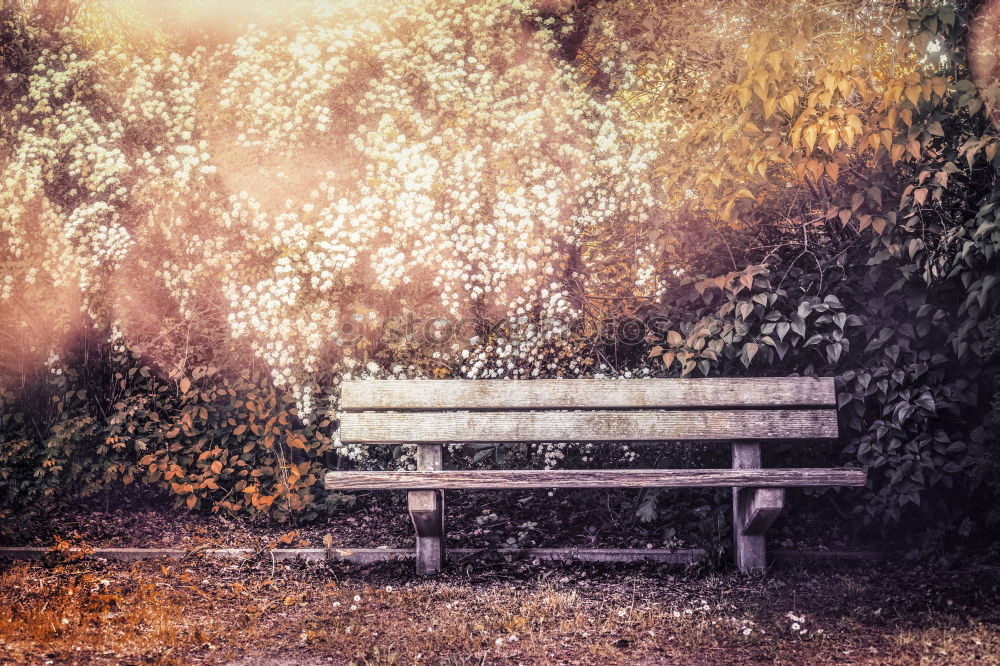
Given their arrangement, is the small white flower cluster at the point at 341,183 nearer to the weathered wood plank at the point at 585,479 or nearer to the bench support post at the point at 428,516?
the bench support post at the point at 428,516

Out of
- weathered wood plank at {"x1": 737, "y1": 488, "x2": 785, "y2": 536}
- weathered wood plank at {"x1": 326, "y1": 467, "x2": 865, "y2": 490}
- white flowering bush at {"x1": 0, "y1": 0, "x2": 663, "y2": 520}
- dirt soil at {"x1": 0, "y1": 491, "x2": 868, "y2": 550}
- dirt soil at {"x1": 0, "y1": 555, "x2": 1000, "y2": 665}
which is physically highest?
white flowering bush at {"x1": 0, "y1": 0, "x2": 663, "y2": 520}

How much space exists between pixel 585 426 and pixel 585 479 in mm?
286

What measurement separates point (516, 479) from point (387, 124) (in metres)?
2.45

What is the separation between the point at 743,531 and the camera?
4.01 metres

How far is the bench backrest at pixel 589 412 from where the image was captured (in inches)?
155

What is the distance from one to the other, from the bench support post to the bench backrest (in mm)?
97

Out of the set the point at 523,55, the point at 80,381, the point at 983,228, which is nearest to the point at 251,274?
the point at 80,381

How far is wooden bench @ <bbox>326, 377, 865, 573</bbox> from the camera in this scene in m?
3.94

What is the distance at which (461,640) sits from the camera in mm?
3182

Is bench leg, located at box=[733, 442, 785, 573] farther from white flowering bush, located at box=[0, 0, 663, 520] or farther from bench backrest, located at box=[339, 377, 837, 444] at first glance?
white flowering bush, located at box=[0, 0, 663, 520]

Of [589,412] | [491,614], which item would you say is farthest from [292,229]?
[491,614]

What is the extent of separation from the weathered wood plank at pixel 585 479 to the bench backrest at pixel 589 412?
0.64ft

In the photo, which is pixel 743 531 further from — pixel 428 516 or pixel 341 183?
pixel 341 183

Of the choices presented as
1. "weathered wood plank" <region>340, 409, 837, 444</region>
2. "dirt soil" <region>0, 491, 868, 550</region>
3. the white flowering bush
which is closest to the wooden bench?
"weathered wood plank" <region>340, 409, 837, 444</region>
